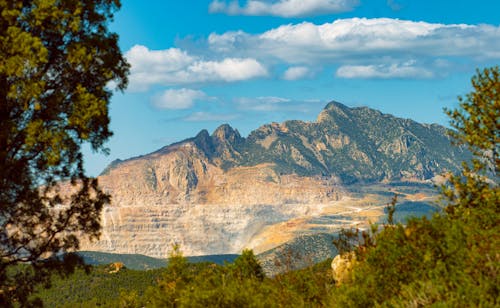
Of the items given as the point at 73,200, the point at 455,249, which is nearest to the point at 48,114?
the point at 73,200

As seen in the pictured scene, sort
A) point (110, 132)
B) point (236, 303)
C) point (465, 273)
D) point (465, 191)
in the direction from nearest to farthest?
point (465, 273) → point (110, 132) → point (236, 303) → point (465, 191)

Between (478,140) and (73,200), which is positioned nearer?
(73,200)

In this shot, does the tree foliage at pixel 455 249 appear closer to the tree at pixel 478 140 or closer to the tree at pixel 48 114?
the tree at pixel 478 140

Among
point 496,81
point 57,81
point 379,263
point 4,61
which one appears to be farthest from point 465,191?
point 4,61

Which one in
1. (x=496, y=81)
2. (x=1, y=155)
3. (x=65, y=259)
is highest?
(x=496, y=81)

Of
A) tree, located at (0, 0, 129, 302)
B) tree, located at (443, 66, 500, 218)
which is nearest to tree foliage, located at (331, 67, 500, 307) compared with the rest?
tree, located at (443, 66, 500, 218)

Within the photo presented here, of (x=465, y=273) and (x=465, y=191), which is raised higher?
(x=465, y=191)

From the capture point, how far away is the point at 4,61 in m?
30.6

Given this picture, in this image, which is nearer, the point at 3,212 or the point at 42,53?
the point at 42,53

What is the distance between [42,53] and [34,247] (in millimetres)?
11491

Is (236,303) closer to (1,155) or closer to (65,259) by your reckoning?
(65,259)

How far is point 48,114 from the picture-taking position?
32.9 meters

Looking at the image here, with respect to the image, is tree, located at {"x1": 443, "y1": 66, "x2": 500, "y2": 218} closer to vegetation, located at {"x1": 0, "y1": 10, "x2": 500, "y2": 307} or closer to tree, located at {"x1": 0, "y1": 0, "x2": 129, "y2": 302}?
vegetation, located at {"x1": 0, "y1": 10, "x2": 500, "y2": 307}

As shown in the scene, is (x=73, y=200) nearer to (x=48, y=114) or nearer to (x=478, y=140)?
(x=48, y=114)
